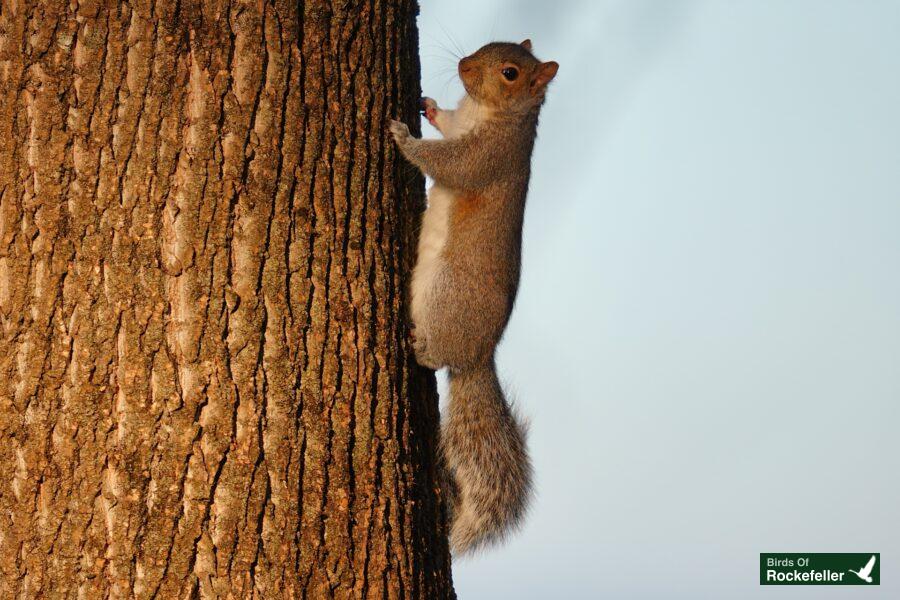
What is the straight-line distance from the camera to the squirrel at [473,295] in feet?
10.5

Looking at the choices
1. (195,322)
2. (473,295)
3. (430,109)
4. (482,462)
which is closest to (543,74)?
(430,109)

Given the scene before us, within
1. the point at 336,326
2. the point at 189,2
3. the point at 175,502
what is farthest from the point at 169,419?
the point at 189,2

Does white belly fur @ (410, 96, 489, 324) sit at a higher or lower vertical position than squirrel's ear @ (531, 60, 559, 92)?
lower

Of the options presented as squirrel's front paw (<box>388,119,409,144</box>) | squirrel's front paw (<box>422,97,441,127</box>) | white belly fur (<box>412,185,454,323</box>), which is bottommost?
white belly fur (<box>412,185,454,323</box>)

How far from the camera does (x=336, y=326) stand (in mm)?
2412

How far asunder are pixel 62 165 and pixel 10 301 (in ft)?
1.18

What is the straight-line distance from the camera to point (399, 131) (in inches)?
111

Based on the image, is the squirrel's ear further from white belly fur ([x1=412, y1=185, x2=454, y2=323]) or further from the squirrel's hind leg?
the squirrel's hind leg

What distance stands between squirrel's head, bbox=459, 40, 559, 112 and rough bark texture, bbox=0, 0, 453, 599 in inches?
64.4

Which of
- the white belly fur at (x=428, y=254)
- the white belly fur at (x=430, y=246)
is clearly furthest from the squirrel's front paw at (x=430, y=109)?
the white belly fur at (x=428, y=254)

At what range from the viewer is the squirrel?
319 centimetres

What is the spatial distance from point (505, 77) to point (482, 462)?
181 centimetres

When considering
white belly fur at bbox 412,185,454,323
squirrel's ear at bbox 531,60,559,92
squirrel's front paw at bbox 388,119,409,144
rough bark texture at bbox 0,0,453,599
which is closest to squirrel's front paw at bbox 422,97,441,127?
squirrel's ear at bbox 531,60,559,92

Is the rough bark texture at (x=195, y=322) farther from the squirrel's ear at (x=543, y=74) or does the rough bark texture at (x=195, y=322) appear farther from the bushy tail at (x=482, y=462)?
the squirrel's ear at (x=543, y=74)
